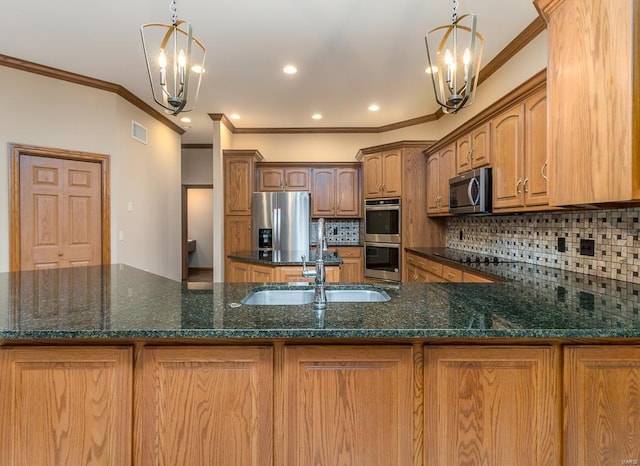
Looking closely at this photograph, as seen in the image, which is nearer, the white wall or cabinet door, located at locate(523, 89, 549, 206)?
cabinet door, located at locate(523, 89, 549, 206)

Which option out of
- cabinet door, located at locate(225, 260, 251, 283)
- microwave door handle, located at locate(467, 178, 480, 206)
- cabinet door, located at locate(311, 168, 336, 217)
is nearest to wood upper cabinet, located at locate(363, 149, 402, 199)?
cabinet door, located at locate(311, 168, 336, 217)

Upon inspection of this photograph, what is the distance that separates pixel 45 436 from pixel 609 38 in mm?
2363

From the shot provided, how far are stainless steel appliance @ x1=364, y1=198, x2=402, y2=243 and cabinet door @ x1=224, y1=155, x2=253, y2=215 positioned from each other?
5.80 ft

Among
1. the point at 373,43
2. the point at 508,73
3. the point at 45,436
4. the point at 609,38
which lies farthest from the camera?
the point at 508,73

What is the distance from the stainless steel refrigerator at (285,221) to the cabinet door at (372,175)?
0.91 m

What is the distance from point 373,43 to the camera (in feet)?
9.68

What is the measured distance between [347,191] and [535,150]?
3.22 metres

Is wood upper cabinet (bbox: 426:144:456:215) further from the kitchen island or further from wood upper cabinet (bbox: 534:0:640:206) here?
the kitchen island

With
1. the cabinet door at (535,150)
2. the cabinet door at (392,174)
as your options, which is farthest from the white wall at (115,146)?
the cabinet door at (535,150)

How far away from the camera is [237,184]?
198 inches

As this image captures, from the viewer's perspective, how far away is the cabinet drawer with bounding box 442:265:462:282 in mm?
2929

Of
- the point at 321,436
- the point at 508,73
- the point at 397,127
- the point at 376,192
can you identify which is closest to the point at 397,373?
the point at 321,436

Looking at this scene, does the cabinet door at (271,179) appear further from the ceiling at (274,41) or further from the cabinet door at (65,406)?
the cabinet door at (65,406)

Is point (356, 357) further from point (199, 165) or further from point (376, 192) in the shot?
point (199, 165)
